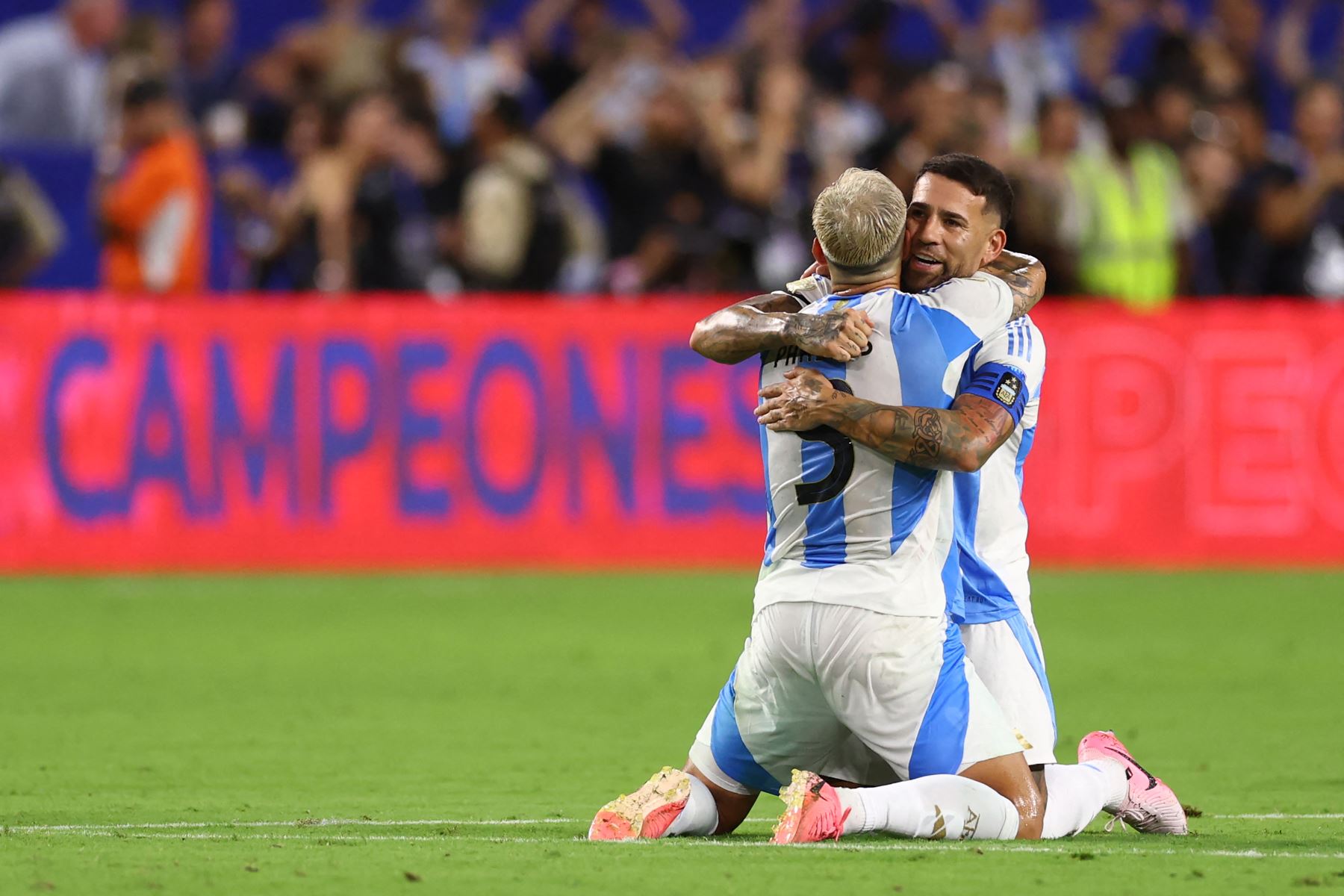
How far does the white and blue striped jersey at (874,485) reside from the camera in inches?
224

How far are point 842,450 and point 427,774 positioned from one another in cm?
245

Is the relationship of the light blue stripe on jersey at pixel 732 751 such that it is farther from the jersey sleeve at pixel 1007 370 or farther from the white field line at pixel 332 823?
the jersey sleeve at pixel 1007 370

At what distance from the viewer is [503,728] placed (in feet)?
28.6

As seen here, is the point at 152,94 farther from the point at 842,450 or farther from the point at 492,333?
the point at 842,450

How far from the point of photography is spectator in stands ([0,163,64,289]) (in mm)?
14555

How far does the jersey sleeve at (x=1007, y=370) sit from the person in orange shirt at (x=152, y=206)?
30.7 ft

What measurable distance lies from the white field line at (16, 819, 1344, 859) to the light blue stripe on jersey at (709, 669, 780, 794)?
0.54ft

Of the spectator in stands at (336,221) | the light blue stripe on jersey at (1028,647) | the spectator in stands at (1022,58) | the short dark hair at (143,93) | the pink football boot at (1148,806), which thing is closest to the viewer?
the pink football boot at (1148,806)

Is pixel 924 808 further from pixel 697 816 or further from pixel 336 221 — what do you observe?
pixel 336 221

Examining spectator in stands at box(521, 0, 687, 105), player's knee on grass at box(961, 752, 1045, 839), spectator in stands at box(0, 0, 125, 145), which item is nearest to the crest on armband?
player's knee on grass at box(961, 752, 1045, 839)

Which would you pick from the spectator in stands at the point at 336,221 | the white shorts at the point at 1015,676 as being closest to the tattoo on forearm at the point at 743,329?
the white shorts at the point at 1015,676

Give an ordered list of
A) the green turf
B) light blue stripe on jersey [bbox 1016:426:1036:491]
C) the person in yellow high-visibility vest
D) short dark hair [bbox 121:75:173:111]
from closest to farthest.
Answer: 1. the green turf
2. light blue stripe on jersey [bbox 1016:426:1036:491]
3. short dark hair [bbox 121:75:173:111]
4. the person in yellow high-visibility vest

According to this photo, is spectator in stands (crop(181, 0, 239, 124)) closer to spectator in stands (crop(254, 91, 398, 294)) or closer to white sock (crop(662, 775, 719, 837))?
spectator in stands (crop(254, 91, 398, 294))

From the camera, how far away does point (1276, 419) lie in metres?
14.7
